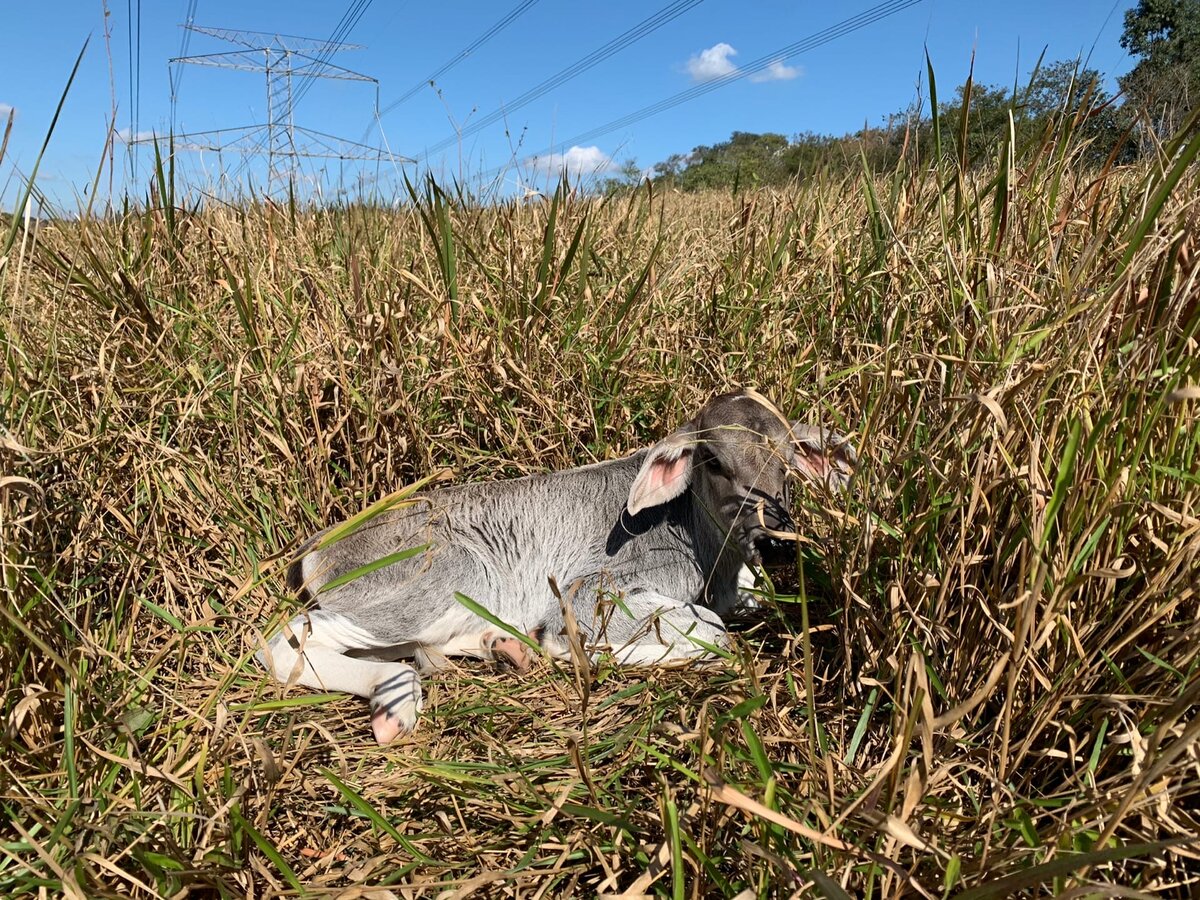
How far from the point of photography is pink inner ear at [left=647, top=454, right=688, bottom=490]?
3453 millimetres

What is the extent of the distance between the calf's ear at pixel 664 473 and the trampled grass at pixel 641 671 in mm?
645

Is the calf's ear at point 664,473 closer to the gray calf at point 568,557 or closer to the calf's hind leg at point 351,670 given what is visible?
the gray calf at point 568,557

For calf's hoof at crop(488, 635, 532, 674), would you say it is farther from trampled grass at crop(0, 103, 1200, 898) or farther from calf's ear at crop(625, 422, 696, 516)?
calf's ear at crop(625, 422, 696, 516)

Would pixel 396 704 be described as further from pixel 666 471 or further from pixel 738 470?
pixel 738 470

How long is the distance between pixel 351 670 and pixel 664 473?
5.08 feet

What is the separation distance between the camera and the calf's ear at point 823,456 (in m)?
2.70

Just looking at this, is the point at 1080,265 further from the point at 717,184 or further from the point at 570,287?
the point at 717,184

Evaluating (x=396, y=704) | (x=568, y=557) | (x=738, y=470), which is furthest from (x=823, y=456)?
(x=396, y=704)

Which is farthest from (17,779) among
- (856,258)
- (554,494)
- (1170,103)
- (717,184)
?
(717,184)

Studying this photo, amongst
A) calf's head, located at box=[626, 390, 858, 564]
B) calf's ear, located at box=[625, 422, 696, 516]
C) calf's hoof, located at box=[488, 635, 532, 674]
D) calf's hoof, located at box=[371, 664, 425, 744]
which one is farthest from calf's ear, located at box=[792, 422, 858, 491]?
Result: calf's hoof, located at box=[371, 664, 425, 744]

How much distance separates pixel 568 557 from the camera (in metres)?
3.84

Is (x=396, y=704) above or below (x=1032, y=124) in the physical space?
below

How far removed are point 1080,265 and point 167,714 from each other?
125 inches

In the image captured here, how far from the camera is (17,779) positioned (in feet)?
6.28
